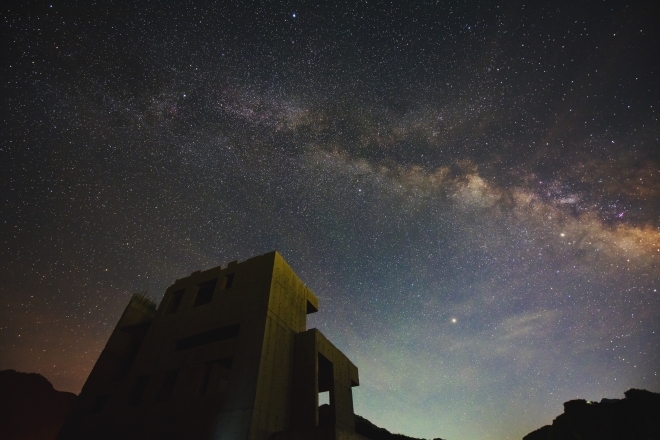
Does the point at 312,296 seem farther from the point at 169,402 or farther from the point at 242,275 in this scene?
the point at 169,402

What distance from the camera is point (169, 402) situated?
15.7 m

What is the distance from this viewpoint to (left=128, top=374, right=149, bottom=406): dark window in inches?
698

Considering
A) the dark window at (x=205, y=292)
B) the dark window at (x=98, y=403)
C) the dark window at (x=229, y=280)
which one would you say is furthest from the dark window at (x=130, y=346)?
the dark window at (x=229, y=280)

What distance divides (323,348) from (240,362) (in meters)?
5.32

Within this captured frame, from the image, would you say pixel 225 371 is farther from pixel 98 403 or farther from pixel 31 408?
pixel 31 408

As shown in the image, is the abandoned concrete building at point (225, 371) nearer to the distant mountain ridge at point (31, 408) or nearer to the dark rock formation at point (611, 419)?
the distant mountain ridge at point (31, 408)

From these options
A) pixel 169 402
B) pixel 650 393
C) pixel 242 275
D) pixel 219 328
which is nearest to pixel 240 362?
pixel 219 328

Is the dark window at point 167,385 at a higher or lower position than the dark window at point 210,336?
lower

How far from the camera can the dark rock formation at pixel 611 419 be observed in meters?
45.0

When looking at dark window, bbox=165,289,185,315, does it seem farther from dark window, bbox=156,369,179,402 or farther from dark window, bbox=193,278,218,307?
dark window, bbox=156,369,179,402

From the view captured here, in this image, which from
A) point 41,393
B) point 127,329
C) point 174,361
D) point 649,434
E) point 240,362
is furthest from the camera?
point 41,393

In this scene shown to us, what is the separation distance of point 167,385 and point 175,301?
20.5 ft

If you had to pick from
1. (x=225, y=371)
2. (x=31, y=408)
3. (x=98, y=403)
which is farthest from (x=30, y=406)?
(x=225, y=371)

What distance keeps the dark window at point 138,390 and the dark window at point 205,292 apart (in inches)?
220
